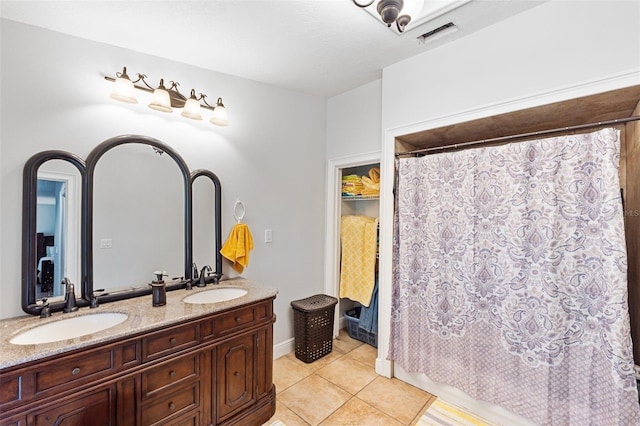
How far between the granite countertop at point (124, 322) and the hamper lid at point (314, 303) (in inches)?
27.3

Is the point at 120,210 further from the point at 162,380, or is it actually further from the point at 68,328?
the point at 162,380

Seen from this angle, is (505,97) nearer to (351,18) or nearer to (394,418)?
(351,18)

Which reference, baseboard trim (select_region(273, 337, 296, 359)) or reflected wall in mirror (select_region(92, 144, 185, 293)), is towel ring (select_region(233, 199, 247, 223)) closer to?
reflected wall in mirror (select_region(92, 144, 185, 293))

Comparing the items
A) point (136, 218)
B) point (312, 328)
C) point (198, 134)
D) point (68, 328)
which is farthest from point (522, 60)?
point (68, 328)

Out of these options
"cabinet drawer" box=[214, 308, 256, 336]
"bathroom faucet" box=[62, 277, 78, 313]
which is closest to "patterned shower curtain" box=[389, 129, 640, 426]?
"cabinet drawer" box=[214, 308, 256, 336]

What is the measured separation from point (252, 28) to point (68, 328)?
2109 millimetres

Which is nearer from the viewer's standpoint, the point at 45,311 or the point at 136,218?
the point at 45,311

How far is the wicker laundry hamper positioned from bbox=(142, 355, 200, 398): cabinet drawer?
119 cm

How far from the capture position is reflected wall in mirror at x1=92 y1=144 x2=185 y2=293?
1.86m

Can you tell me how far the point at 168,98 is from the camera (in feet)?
6.53

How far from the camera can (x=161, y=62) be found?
7.00ft

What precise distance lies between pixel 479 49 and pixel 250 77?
1.82 metres

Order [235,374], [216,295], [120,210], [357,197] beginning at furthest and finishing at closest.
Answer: [357,197]
[216,295]
[120,210]
[235,374]

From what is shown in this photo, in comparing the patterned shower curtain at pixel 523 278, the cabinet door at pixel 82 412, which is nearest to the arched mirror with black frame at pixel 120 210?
the cabinet door at pixel 82 412
